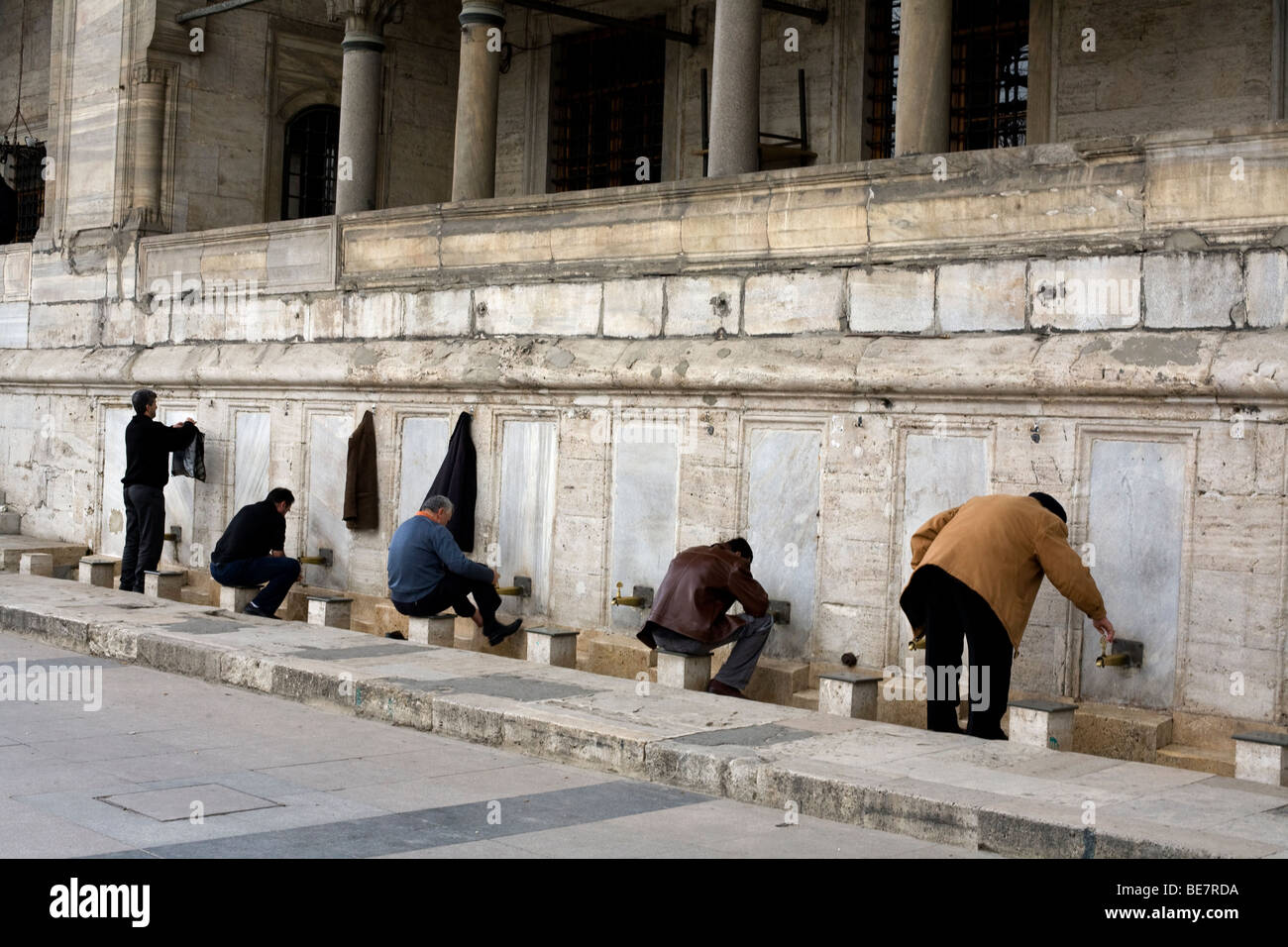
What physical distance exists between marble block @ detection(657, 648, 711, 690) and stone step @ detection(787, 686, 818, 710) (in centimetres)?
69

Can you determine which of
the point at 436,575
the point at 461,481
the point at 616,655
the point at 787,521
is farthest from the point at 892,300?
the point at 461,481

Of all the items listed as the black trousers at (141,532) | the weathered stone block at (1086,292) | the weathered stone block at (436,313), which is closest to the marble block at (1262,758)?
the weathered stone block at (1086,292)

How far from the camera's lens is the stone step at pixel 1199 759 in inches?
296

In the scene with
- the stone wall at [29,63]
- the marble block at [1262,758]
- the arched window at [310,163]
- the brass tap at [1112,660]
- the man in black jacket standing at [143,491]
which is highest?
the stone wall at [29,63]

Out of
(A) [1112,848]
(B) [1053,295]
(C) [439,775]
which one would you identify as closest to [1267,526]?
(B) [1053,295]

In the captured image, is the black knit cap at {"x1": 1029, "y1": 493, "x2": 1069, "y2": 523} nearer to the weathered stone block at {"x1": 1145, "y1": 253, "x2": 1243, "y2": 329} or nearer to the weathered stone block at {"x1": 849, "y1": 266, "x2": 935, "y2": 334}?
the weathered stone block at {"x1": 1145, "y1": 253, "x2": 1243, "y2": 329}

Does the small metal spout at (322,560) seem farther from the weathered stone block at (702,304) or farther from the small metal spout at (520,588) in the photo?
the weathered stone block at (702,304)

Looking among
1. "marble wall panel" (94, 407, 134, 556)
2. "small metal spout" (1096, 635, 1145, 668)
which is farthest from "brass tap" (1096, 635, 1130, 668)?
"marble wall panel" (94, 407, 134, 556)

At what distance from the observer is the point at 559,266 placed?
11.0 metres

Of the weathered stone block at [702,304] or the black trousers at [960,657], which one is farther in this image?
the weathered stone block at [702,304]

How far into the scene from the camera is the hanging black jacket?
1133 centimetres

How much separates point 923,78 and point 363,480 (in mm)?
5301

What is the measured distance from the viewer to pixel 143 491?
1275cm

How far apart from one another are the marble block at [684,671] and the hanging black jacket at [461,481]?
9.81 ft
